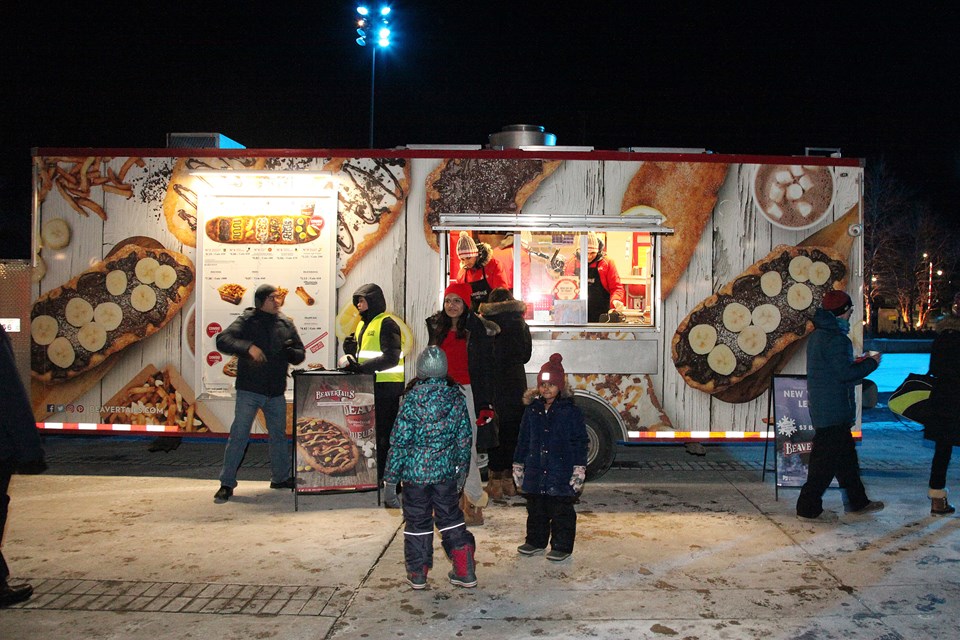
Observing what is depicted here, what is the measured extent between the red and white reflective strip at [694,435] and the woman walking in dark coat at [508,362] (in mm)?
1201

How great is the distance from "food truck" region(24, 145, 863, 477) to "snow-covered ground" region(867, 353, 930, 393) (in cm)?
853

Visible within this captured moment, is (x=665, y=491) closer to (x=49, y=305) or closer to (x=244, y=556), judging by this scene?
(x=244, y=556)

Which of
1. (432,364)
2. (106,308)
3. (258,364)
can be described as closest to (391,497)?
(258,364)

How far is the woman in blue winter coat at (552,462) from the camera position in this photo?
4.95m

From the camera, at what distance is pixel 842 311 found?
5988 millimetres

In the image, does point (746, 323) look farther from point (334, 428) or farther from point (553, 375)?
point (334, 428)

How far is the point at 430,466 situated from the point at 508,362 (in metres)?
2.15

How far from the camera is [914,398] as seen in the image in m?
6.39

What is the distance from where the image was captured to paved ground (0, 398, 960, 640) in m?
4.10

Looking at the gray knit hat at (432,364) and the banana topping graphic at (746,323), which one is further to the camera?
the banana topping graphic at (746,323)

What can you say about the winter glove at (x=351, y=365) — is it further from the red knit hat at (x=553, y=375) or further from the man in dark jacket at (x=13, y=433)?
the man in dark jacket at (x=13, y=433)

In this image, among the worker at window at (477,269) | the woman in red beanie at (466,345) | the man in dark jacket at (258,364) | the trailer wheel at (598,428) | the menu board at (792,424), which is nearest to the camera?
the woman in red beanie at (466,345)

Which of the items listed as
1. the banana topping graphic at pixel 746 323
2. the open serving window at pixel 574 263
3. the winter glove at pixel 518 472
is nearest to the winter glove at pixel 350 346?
the open serving window at pixel 574 263

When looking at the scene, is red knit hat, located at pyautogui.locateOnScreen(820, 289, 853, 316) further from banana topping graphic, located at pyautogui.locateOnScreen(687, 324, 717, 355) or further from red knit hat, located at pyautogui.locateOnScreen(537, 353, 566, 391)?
red knit hat, located at pyautogui.locateOnScreen(537, 353, 566, 391)
